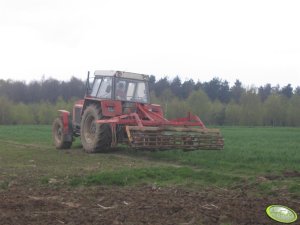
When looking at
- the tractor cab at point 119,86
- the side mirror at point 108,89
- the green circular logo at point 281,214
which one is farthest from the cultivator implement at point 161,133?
the green circular logo at point 281,214

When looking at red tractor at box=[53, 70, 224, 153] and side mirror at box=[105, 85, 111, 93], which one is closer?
red tractor at box=[53, 70, 224, 153]

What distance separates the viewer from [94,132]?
17125mm

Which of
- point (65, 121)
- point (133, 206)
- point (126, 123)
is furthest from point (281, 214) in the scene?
point (65, 121)

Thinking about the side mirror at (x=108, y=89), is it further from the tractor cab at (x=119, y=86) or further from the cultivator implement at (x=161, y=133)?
the cultivator implement at (x=161, y=133)

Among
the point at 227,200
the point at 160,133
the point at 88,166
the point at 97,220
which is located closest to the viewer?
the point at 97,220

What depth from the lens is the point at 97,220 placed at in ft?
20.6

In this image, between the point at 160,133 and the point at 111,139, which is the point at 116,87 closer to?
the point at 111,139

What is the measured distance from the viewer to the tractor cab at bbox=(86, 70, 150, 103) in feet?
54.9

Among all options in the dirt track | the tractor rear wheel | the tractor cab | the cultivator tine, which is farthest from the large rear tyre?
the dirt track

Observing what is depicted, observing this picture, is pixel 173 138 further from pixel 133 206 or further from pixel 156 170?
pixel 133 206

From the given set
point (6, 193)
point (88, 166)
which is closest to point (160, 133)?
point (88, 166)

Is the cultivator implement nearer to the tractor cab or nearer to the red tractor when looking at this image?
the red tractor

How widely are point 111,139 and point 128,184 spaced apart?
6333 mm

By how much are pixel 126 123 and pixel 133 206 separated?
26.8 feet
